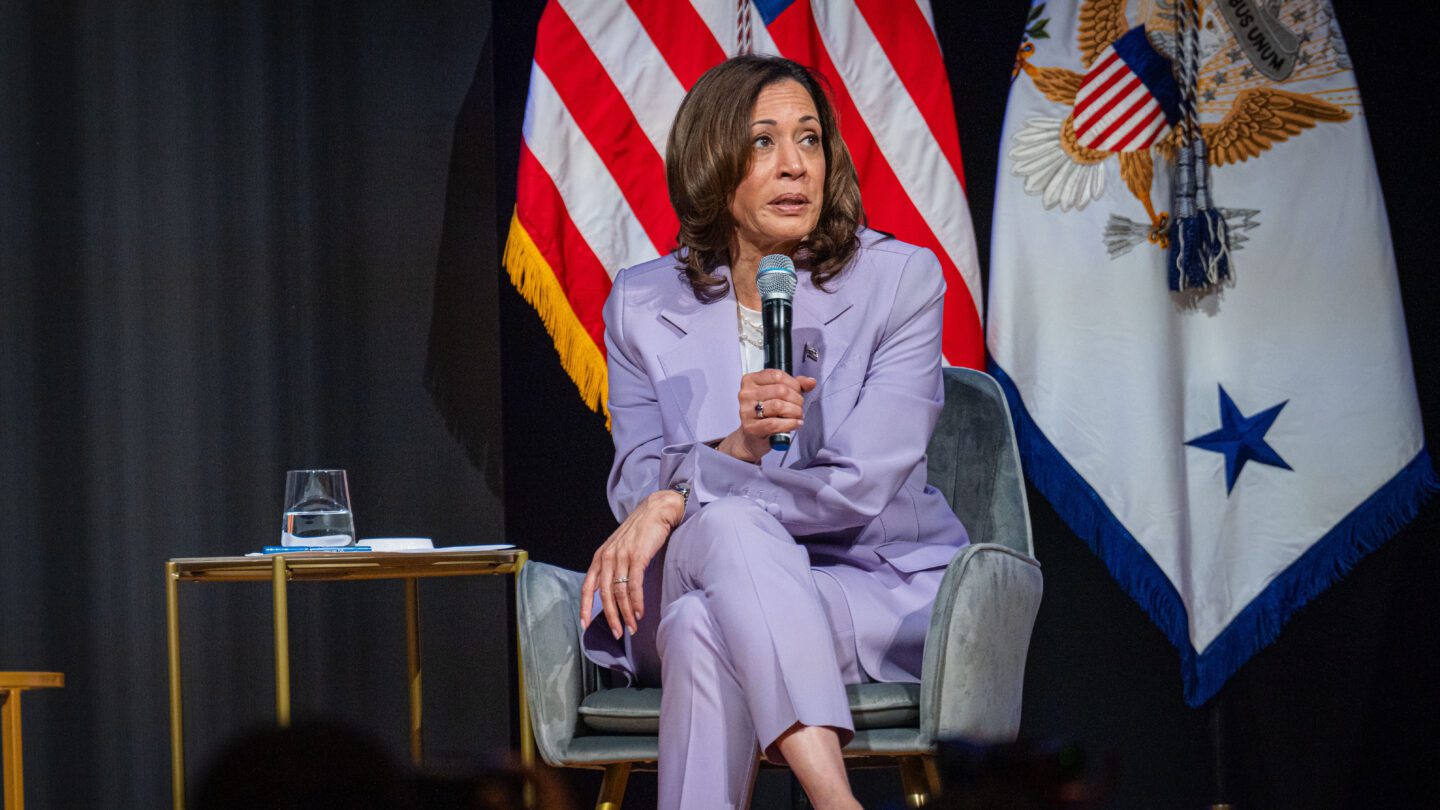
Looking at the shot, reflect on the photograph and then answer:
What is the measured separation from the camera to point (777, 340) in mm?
1734

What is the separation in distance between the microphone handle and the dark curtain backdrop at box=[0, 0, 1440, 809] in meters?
1.26

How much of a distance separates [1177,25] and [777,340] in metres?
1.52

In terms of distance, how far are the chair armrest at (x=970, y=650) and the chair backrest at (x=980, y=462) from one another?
1.18ft

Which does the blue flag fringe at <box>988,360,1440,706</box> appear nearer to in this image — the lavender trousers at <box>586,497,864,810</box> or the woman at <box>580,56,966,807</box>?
the woman at <box>580,56,966,807</box>

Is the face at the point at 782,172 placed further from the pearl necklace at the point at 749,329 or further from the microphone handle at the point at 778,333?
the microphone handle at the point at 778,333

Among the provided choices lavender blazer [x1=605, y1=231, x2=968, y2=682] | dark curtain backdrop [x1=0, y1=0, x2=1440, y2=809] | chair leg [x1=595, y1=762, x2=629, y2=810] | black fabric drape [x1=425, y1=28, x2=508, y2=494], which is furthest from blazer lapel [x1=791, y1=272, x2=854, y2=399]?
black fabric drape [x1=425, y1=28, x2=508, y2=494]

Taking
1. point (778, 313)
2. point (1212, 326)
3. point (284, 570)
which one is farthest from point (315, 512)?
point (1212, 326)

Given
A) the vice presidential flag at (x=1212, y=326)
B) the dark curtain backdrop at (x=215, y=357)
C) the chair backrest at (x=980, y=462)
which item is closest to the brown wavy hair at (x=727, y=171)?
the chair backrest at (x=980, y=462)

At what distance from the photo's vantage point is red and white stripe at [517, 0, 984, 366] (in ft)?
9.36

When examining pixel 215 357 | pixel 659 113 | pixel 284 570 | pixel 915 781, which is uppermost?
pixel 659 113

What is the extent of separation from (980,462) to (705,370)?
51 centimetres

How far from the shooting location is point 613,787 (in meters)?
1.92

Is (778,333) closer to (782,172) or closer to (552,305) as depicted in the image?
(782,172)

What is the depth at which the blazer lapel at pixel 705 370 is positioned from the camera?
209 cm
